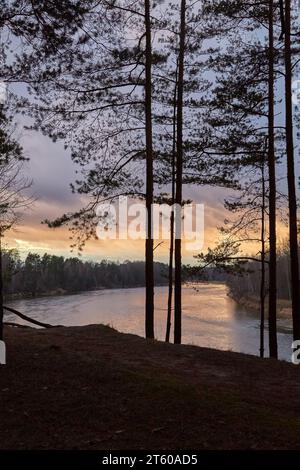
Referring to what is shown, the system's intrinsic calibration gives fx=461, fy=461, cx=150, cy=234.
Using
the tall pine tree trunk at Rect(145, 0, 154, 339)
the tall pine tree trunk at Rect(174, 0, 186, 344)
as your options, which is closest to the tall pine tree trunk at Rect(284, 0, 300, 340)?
the tall pine tree trunk at Rect(174, 0, 186, 344)

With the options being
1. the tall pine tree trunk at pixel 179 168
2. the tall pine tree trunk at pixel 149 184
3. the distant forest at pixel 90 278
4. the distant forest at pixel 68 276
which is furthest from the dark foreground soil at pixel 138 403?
the distant forest at pixel 68 276

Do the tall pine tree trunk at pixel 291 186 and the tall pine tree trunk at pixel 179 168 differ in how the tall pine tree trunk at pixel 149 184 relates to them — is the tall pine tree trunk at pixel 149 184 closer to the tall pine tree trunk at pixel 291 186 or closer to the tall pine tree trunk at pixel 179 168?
the tall pine tree trunk at pixel 179 168

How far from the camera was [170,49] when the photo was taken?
49.6 feet

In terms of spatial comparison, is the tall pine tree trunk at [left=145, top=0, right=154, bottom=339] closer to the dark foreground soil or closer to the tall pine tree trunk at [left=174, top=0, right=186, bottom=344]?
the tall pine tree trunk at [left=174, top=0, right=186, bottom=344]

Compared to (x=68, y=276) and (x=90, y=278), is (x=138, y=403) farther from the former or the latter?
(x=90, y=278)

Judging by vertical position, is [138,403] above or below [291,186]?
below

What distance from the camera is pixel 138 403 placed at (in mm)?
5113

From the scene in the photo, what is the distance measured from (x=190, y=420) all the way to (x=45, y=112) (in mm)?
9470

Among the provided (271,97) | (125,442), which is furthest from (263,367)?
(271,97)

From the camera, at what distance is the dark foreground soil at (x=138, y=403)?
14.1ft

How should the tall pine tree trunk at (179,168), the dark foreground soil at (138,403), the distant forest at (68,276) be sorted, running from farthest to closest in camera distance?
1. the distant forest at (68,276)
2. the tall pine tree trunk at (179,168)
3. the dark foreground soil at (138,403)

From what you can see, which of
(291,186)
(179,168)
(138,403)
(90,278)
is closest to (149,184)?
(179,168)

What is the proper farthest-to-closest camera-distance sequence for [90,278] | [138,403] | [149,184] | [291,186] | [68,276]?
[90,278], [68,276], [149,184], [291,186], [138,403]
